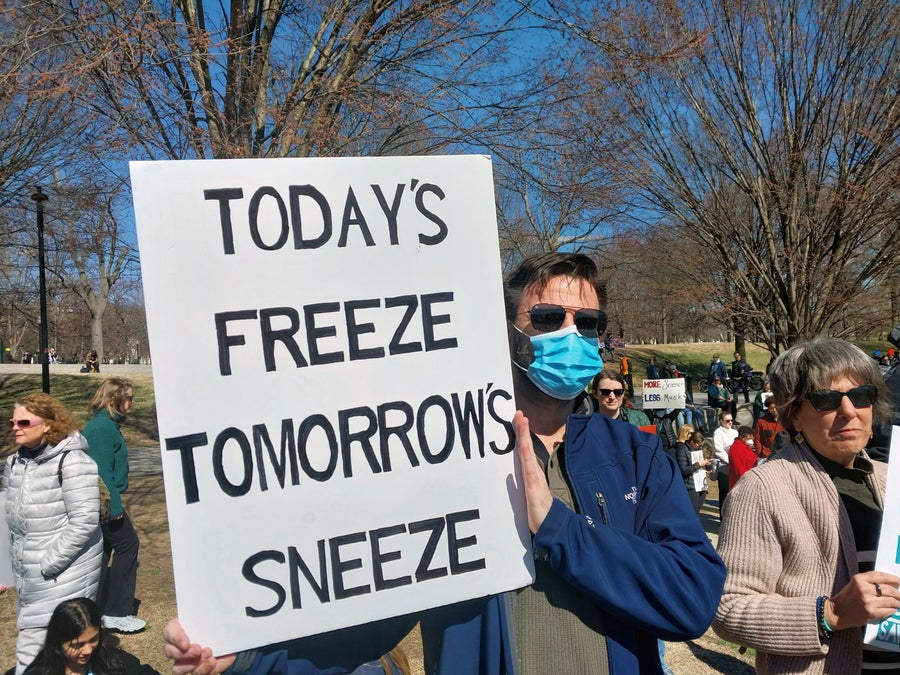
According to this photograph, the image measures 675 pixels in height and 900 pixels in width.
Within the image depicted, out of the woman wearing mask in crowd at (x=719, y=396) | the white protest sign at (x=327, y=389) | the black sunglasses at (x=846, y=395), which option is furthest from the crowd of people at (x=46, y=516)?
the woman wearing mask in crowd at (x=719, y=396)

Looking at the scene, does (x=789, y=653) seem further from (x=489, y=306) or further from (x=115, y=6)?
(x=115, y=6)

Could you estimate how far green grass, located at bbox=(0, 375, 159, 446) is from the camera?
53.8 ft

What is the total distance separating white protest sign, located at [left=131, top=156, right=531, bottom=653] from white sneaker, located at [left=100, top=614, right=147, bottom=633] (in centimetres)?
471

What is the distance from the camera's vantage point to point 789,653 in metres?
1.99

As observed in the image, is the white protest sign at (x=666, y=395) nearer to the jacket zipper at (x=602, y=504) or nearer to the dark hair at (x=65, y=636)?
the dark hair at (x=65, y=636)

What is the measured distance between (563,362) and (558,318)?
0.13m

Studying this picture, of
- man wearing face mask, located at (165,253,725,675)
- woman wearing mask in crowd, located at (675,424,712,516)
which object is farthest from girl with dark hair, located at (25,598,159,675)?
woman wearing mask in crowd, located at (675,424,712,516)

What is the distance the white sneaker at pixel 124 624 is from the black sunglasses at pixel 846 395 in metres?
5.18

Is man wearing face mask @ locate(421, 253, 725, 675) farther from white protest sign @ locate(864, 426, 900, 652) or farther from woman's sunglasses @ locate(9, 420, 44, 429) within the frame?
woman's sunglasses @ locate(9, 420, 44, 429)

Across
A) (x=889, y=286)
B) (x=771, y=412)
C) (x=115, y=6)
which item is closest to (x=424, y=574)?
(x=115, y=6)

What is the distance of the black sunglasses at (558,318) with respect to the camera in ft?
6.03

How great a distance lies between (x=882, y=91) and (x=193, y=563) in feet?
30.1

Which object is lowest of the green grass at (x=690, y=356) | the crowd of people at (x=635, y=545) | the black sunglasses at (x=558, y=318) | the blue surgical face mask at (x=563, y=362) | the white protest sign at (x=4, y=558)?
the green grass at (x=690, y=356)

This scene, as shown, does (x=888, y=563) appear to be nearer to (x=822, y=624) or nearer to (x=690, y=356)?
(x=822, y=624)
